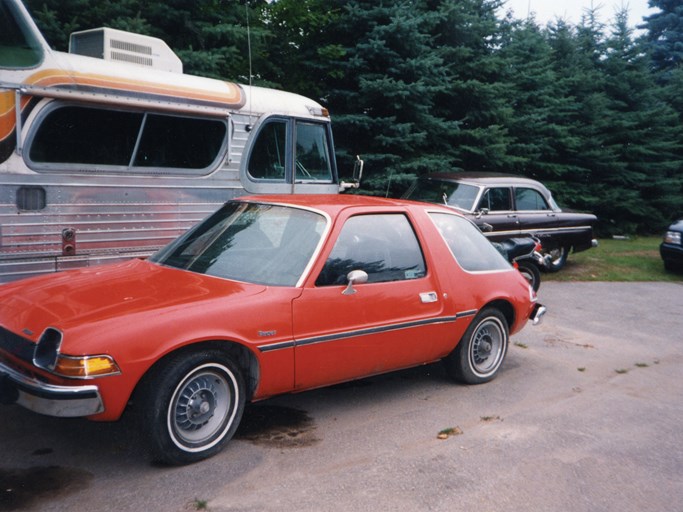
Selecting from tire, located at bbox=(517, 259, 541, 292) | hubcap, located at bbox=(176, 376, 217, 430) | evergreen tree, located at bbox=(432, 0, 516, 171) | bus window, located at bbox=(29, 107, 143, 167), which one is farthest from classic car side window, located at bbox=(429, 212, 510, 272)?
evergreen tree, located at bbox=(432, 0, 516, 171)

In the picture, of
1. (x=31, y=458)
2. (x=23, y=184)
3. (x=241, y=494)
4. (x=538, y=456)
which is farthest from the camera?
(x=23, y=184)

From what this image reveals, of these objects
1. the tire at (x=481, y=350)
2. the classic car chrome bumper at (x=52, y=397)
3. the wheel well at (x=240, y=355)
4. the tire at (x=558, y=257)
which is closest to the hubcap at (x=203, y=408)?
the wheel well at (x=240, y=355)

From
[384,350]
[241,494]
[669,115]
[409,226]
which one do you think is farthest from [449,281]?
[669,115]

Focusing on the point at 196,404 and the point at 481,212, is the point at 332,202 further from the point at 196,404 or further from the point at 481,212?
the point at 481,212

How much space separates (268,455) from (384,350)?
1.25m

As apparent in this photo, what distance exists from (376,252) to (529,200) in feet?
26.7

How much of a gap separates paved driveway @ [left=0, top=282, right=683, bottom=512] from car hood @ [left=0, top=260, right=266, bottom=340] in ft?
2.89

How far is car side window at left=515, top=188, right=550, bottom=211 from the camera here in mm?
12328

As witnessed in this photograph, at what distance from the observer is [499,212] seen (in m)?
11.9

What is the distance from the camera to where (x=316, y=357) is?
4629mm

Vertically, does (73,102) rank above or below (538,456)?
above

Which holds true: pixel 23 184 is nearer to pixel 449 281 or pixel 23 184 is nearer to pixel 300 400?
pixel 300 400

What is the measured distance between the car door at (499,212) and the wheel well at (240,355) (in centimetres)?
762

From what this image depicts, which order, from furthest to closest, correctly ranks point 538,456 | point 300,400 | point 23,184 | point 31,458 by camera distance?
point 23,184 < point 300,400 < point 538,456 < point 31,458
